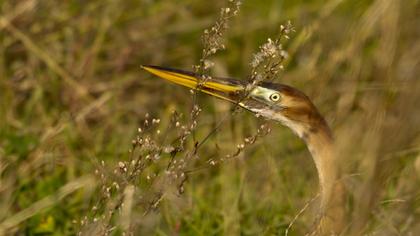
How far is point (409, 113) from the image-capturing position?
6.96 ft

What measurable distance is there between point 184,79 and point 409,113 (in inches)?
50.6

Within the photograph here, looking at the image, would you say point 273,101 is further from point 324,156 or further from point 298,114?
point 324,156

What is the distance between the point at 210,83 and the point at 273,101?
0.21m

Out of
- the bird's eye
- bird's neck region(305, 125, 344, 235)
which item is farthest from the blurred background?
the bird's eye

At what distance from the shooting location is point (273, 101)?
3420mm

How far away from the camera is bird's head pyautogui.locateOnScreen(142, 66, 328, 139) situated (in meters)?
3.33

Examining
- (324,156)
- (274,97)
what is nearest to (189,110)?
(274,97)

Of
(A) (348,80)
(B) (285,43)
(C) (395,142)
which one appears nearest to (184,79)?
(C) (395,142)

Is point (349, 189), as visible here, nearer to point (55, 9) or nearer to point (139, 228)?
point (139, 228)

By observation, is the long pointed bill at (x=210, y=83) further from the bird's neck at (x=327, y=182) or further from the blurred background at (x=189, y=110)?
the bird's neck at (x=327, y=182)

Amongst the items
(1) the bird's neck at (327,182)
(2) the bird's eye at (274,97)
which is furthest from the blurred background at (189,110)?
(2) the bird's eye at (274,97)

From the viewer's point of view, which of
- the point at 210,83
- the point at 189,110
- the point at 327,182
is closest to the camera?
the point at 327,182

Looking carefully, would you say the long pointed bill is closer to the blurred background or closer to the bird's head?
the bird's head

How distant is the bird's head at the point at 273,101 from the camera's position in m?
3.33
